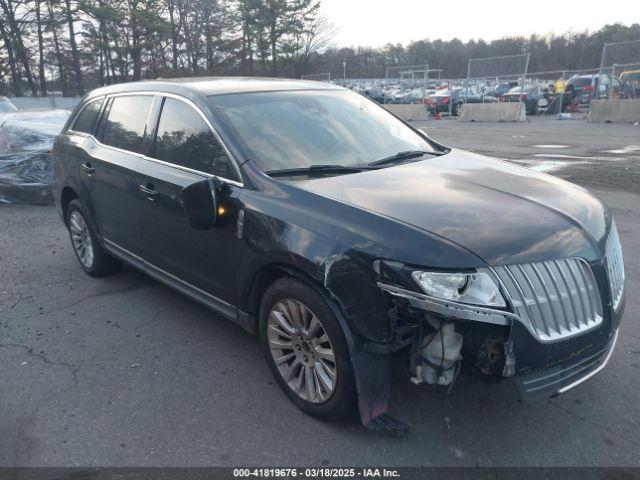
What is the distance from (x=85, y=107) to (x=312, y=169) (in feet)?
10.6

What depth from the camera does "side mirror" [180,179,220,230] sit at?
10.2 ft

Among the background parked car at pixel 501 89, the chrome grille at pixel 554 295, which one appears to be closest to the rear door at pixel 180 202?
the chrome grille at pixel 554 295

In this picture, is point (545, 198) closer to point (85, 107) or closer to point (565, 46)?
point (85, 107)

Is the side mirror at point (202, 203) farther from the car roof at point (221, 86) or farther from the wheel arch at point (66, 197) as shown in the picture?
the wheel arch at point (66, 197)

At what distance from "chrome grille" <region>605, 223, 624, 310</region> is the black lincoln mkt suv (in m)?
0.02

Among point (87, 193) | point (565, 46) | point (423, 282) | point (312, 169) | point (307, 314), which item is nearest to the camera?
point (423, 282)

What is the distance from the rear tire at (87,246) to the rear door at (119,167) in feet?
0.95

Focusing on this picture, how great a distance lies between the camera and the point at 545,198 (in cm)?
300

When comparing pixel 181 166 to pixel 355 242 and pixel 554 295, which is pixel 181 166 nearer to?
pixel 355 242

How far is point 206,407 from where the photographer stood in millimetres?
3162

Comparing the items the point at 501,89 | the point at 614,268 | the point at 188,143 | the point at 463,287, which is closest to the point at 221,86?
the point at 188,143

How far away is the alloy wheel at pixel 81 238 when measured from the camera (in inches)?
208

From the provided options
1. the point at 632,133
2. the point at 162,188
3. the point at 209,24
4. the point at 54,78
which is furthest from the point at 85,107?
the point at 54,78

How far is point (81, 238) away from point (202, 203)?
2.90 m
